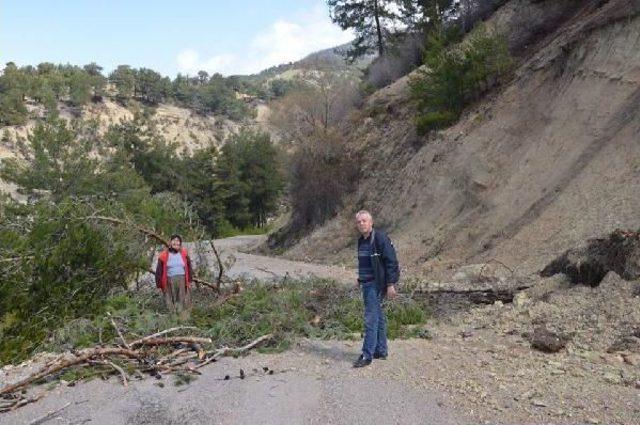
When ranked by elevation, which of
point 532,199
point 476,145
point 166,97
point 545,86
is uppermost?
point 166,97

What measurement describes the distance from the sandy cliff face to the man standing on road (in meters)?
5.69

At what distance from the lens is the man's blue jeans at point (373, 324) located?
716 cm

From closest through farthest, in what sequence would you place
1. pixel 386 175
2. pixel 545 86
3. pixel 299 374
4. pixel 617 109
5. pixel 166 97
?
pixel 299 374, pixel 617 109, pixel 545 86, pixel 386 175, pixel 166 97

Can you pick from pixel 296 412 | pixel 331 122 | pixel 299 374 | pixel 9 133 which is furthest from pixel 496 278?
pixel 9 133

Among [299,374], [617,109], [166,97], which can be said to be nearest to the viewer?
[299,374]

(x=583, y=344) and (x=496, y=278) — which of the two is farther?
(x=496, y=278)

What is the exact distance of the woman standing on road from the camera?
32.4ft

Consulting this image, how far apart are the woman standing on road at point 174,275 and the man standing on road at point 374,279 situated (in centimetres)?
367

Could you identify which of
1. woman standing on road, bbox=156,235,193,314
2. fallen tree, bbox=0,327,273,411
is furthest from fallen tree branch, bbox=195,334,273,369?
woman standing on road, bbox=156,235,193,314

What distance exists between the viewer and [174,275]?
32.5 feet

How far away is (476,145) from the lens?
19.1 meters

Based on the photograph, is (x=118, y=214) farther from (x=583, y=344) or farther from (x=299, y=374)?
(x=583, y=344)

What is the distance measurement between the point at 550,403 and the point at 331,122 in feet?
98.2

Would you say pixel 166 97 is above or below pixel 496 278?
above
